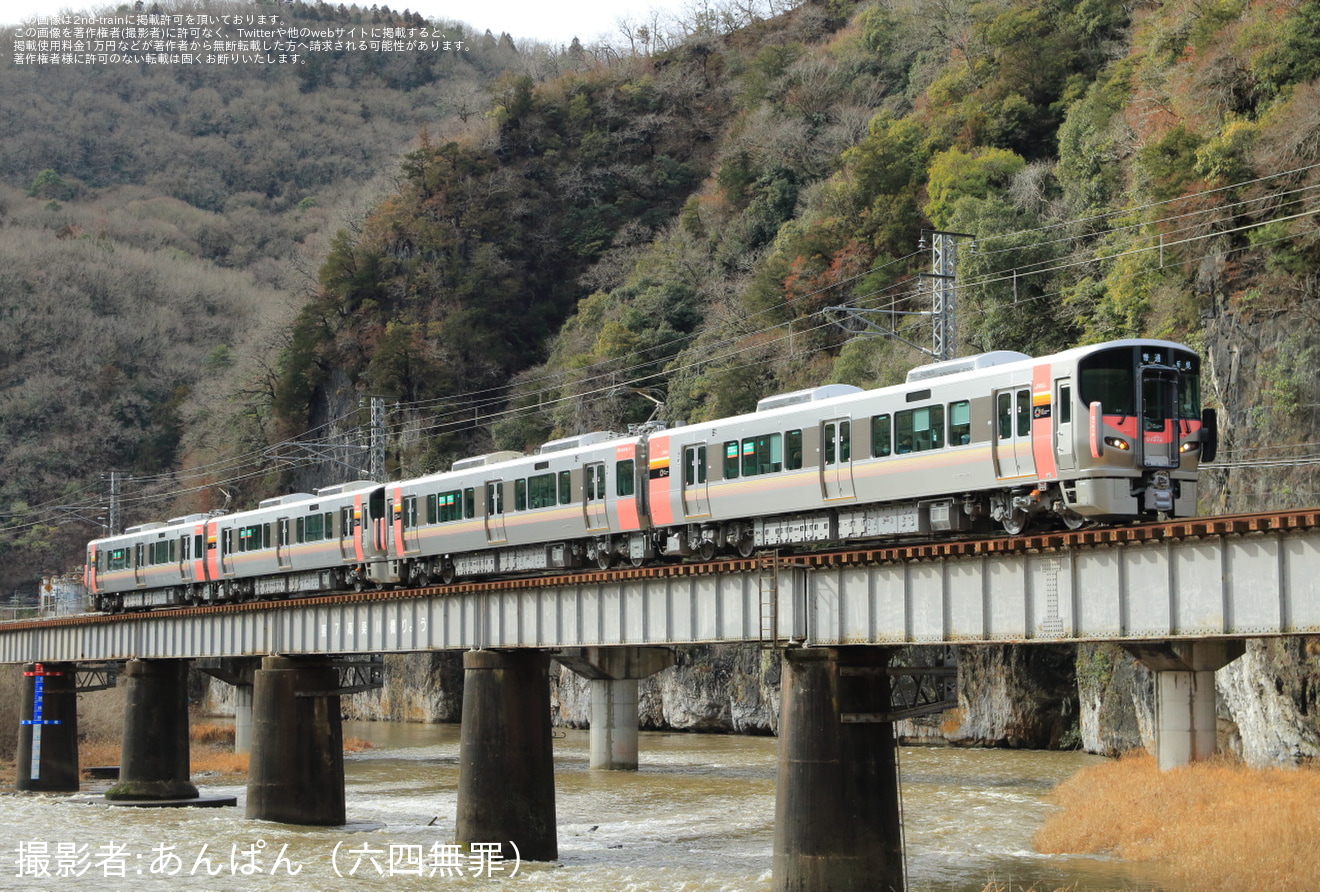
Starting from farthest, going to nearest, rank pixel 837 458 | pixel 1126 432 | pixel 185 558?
pixel 185 558 < pixel 837 458 < pixel 1126 432

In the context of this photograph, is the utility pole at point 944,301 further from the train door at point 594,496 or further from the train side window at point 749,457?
the train door at point 594,496

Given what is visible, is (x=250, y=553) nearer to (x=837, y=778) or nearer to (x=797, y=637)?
(x=797, y=637)

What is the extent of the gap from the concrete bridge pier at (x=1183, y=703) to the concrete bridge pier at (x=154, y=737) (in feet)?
94.1

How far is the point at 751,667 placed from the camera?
67812 millimetres

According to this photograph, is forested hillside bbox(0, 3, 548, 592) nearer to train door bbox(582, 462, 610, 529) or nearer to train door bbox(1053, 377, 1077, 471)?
train door bbox(582, 462, 610, 529)

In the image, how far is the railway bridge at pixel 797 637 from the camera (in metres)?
20.6

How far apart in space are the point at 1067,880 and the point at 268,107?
550ft

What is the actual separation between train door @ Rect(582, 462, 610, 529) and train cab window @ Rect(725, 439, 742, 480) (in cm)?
428

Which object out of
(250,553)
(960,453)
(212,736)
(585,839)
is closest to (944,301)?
(960,453)

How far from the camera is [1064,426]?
2500cm

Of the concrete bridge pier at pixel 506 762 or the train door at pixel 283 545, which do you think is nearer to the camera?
the concrete bridge pier at pixel 506 762

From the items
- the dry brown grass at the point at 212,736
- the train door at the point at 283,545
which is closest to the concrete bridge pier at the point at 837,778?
the train door at the point at 283,545

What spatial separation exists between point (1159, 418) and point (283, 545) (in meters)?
30.5

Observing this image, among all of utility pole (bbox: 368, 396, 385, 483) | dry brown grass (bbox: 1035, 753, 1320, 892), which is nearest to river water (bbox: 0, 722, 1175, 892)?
dry brown grass (bbox: 1035, 753, 1320, 892)
